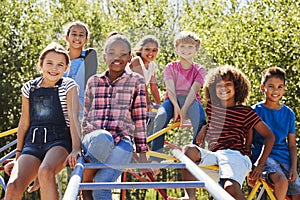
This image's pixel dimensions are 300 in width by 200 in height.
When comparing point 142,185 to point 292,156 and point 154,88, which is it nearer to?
point 292,156

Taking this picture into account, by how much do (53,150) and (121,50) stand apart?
0.83 m

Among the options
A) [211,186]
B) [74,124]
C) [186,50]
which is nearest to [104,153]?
[74,124]

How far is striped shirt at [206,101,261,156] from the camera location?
4.90m

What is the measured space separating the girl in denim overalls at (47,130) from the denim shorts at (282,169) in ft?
5.80

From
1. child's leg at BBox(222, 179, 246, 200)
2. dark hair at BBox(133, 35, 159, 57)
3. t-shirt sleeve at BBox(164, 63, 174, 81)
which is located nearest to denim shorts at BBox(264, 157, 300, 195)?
child's leg at BBox(222, 179, 246, 200)

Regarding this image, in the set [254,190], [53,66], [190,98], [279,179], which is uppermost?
[53,66]

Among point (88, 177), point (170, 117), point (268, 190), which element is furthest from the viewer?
point (170, 117)

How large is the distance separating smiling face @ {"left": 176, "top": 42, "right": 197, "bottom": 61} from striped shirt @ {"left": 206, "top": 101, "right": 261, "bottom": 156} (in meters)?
0.58

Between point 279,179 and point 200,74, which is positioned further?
point 200,74

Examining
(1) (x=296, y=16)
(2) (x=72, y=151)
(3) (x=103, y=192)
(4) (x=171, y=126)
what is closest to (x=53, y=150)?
(2) (x=72, y=151)

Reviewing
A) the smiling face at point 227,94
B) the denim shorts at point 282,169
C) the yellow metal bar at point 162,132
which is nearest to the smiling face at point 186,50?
the smiling face at point 227,94

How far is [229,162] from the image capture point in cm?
468

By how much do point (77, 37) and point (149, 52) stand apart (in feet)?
2.18

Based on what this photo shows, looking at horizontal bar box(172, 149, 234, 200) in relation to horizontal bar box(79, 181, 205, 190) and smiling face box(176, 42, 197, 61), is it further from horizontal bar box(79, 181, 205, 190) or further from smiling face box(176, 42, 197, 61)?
smiling face box(176, 42, 197, 61)
